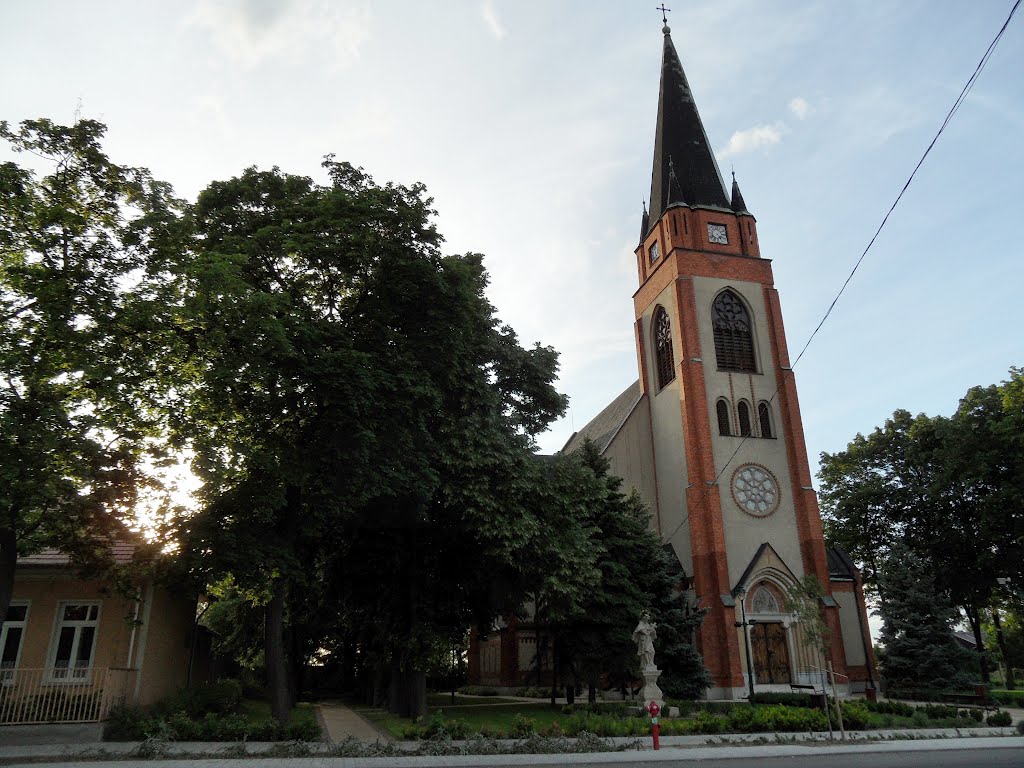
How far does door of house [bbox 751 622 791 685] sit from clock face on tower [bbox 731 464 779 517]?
4.69m

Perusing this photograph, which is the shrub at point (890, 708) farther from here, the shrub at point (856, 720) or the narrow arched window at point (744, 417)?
the narrow arched window at point (744, 417)

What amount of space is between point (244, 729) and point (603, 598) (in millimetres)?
11952

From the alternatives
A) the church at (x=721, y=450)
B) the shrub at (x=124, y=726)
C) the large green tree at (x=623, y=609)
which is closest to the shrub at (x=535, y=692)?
the church at (x=721, y=450)

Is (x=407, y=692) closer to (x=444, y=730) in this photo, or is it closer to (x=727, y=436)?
(x=444, y=730)

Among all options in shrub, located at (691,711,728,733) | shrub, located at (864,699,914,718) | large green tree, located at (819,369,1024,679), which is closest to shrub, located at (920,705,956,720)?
shrub, located at (864,699,914,718)

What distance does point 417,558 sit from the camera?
20.2 metres

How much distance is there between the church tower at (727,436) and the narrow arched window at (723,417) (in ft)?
0.21

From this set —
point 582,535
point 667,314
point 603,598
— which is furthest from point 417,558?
point 667,314

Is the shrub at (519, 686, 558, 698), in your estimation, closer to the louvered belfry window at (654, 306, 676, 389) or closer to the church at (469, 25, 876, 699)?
the church at (469, 25, 876, 699)

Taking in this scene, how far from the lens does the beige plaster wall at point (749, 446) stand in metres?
29.7

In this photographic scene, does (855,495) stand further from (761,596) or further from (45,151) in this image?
(45,151)

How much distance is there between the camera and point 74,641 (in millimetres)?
15797

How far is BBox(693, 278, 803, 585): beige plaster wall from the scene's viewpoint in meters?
29.7

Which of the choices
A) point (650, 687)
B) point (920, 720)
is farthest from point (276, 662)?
point (920, 720)
